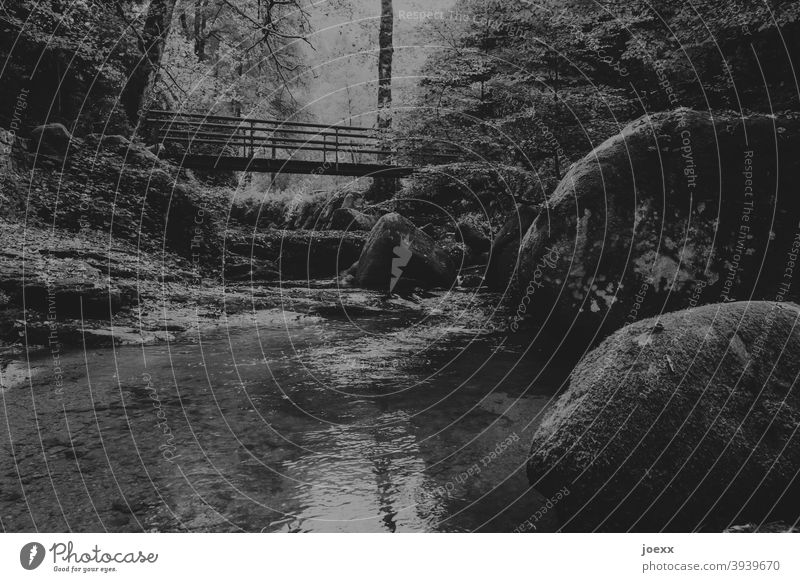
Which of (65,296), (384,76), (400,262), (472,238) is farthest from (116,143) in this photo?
(384,76)

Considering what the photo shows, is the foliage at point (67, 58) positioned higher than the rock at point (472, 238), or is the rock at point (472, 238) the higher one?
the foliage at point (67, 58)

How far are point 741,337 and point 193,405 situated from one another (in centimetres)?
381

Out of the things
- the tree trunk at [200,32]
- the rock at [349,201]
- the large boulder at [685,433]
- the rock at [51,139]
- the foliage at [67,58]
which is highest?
the tree trunk at [200,32]

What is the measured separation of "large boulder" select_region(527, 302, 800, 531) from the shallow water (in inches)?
17.7

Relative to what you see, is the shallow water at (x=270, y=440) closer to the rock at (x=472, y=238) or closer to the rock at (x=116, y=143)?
the rock at (x=116, y=143)

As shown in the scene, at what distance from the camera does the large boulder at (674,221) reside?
4816 millimetres

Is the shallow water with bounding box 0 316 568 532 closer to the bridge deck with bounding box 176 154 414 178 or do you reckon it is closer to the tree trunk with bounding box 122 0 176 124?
the tree trunk with bounding box 122 0 176 124

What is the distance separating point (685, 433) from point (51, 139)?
37.1ft

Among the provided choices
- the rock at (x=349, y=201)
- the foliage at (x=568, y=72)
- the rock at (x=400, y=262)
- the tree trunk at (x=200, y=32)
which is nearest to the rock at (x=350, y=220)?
the rock at (x=349, y=201)

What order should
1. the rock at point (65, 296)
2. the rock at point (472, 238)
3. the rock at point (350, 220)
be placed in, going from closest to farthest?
the rock at point (65, 296)
the rock at point (472, 238)
the rock at point (350, 220)

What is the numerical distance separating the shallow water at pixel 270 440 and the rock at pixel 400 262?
16.5 ft

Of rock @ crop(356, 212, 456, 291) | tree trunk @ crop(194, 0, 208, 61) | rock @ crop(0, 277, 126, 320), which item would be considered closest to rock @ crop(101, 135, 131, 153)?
rock @ crop(0, 277, 126, 320)

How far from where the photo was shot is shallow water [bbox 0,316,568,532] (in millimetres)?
2721

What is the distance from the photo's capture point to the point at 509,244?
30.5 feet
